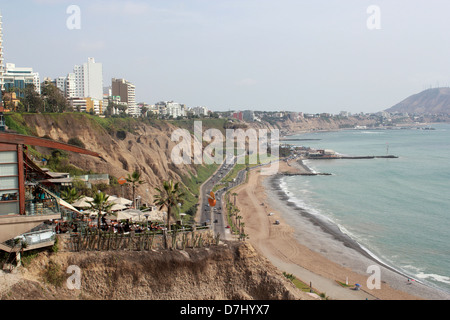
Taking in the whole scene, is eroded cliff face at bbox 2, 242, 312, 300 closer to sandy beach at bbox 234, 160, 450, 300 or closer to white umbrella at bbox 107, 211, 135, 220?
white umbrella at bbox 107, 211, 135, 220

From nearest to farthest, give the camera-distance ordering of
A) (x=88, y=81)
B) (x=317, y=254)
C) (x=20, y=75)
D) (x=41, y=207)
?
1. (x=41, y=207)
2. (x=317, y=254)
3. (x=20, y=75)
4. (x=88, y=81)

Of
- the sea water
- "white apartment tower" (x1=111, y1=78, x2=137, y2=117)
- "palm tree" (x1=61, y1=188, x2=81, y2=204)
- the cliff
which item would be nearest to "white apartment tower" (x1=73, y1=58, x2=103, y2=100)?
"white apartment tower" (x1=111, y1=78, x2=137, y2=117)

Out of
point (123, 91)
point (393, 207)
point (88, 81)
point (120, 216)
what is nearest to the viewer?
point (120, 216)

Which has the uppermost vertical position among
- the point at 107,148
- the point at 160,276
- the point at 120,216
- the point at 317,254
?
the point at 107,148

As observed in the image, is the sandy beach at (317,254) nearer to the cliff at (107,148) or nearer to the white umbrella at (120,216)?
the cliff at (107,148)

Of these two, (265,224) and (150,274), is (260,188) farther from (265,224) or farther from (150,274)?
(150,274)

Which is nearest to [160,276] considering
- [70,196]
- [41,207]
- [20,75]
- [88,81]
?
[41,207]

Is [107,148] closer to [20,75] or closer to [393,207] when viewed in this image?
[393,207]
